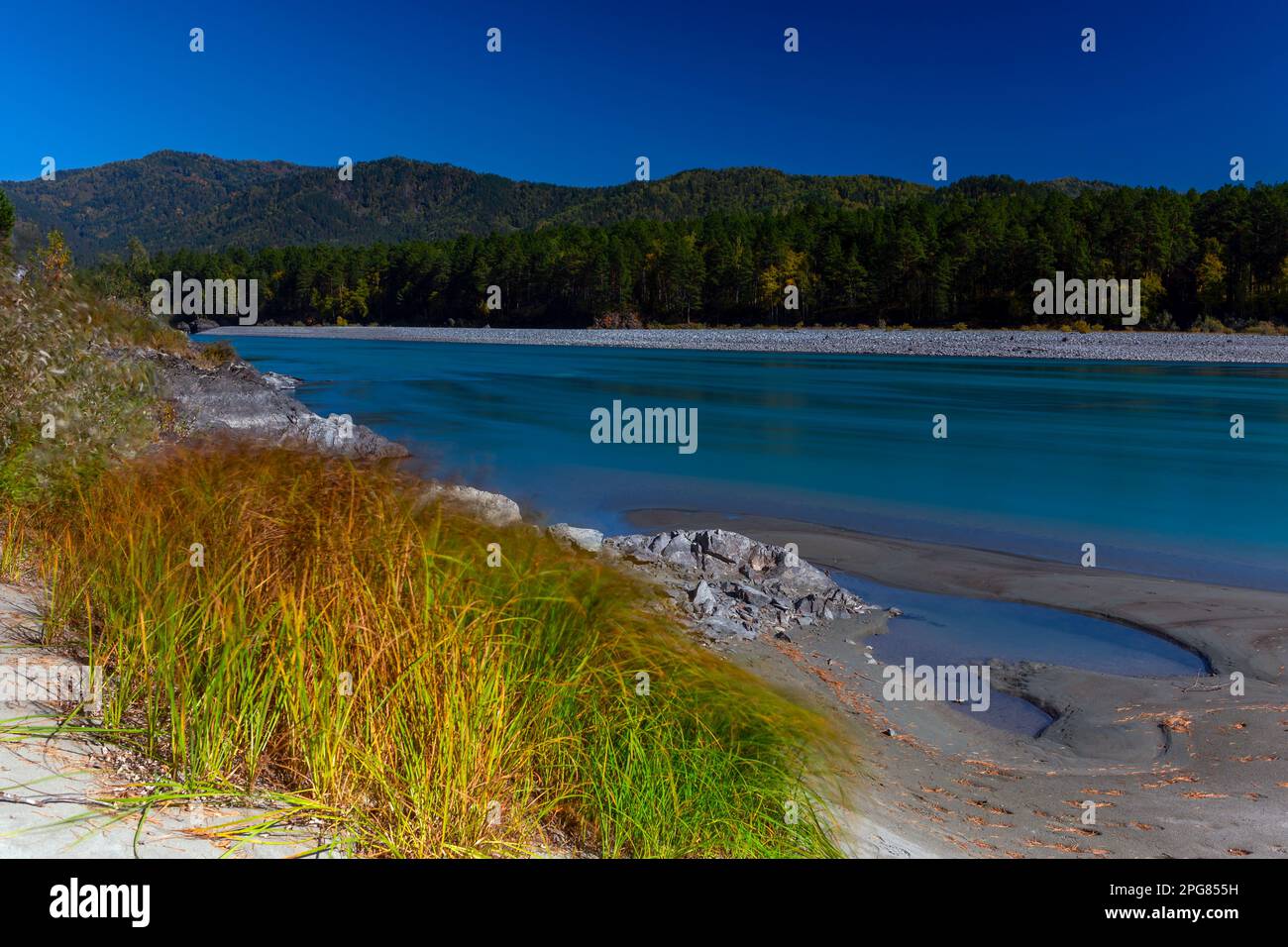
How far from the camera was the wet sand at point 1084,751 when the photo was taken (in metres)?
5.04

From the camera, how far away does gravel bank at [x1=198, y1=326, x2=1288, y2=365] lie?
60.7 meters

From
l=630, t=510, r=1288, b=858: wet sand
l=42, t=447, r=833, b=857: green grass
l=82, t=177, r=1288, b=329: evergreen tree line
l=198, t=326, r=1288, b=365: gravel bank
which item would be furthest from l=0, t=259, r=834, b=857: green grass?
l=82, t=177, r=1288, b=329: evergreen tree line

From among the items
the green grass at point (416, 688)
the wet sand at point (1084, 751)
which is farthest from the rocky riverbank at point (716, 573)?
the green grass at point (416, 688)

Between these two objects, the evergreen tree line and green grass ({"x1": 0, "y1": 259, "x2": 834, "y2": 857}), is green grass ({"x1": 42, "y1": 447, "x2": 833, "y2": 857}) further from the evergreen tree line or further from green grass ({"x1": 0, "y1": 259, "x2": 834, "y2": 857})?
the evergreen tree line

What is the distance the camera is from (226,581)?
4.03 meters

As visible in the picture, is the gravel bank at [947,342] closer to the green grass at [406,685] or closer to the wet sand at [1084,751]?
the wet sand at [1084,751]

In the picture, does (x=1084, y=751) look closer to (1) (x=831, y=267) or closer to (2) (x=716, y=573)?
(2) (x=716, y=573)

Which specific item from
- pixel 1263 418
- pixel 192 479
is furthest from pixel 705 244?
pixel 192 479

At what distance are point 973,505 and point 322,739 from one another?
14.8 metres

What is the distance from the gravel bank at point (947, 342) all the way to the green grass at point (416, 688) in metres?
63.7

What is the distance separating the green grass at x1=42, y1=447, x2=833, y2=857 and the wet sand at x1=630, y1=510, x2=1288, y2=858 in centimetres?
83

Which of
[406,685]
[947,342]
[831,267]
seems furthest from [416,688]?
[831,267]
